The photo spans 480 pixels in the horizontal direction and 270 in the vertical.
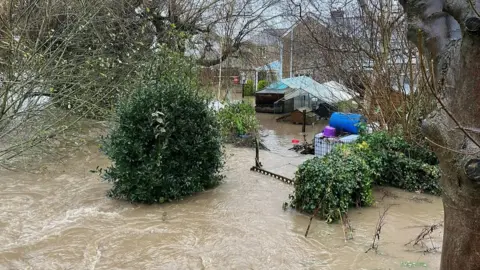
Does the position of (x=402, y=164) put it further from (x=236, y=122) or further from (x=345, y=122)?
(x=236, y=122)

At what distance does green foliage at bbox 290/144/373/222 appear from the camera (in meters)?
6.66

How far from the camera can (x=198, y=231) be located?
6.58 metres

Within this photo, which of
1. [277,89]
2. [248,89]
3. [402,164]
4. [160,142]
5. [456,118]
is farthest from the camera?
[248,89]

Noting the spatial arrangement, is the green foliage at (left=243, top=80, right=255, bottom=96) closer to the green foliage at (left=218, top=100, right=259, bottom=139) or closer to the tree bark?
the green foliage at (left=218, top=100, right=259, bottom=139)

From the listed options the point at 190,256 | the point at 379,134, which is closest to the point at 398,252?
the point at 190,256

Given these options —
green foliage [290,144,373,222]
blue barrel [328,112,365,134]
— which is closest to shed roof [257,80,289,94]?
blue barrel [328,112,365,134]

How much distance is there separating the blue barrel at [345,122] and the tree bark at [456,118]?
33.7 ft

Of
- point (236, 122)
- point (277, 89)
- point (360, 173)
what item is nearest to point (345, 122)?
point (236, 122)

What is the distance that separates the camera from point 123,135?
7.46 metres

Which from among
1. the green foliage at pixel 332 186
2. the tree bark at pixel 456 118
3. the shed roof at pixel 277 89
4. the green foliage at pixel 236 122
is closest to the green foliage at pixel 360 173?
the green foliage at pixel 332 186

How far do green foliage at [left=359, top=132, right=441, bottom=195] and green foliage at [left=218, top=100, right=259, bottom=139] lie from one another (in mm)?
6268

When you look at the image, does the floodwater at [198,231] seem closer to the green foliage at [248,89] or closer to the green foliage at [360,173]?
the green foliage at [360,173]

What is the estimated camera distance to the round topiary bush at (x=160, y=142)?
7.48m

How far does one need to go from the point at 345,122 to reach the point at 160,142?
25.2ft
